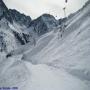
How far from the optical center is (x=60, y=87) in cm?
1193

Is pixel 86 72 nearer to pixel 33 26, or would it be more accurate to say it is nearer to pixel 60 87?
pixel 60 87

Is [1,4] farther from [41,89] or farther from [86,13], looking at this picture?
[41,89]

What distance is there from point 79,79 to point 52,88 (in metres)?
2.54

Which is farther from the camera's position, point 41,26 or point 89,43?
point 41,26

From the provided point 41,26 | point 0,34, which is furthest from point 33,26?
Answer: point 0,34

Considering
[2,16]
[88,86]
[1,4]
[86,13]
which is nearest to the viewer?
[88,86]

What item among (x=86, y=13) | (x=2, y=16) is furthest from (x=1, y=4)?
(x=86, y=13)

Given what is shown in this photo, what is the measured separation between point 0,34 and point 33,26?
115m

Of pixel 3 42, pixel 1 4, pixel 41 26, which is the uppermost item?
pixel 1 4

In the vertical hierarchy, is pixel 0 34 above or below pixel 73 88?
below

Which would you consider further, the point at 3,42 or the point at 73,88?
the point at 3,42

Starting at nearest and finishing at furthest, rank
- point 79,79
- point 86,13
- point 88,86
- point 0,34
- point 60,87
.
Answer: point 88,86 → point 60,87 → point 79,79 → point 86,13 → point 0,34

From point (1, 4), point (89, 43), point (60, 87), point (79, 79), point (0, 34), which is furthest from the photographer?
point (1, 4)

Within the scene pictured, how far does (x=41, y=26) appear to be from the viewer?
19312cm
